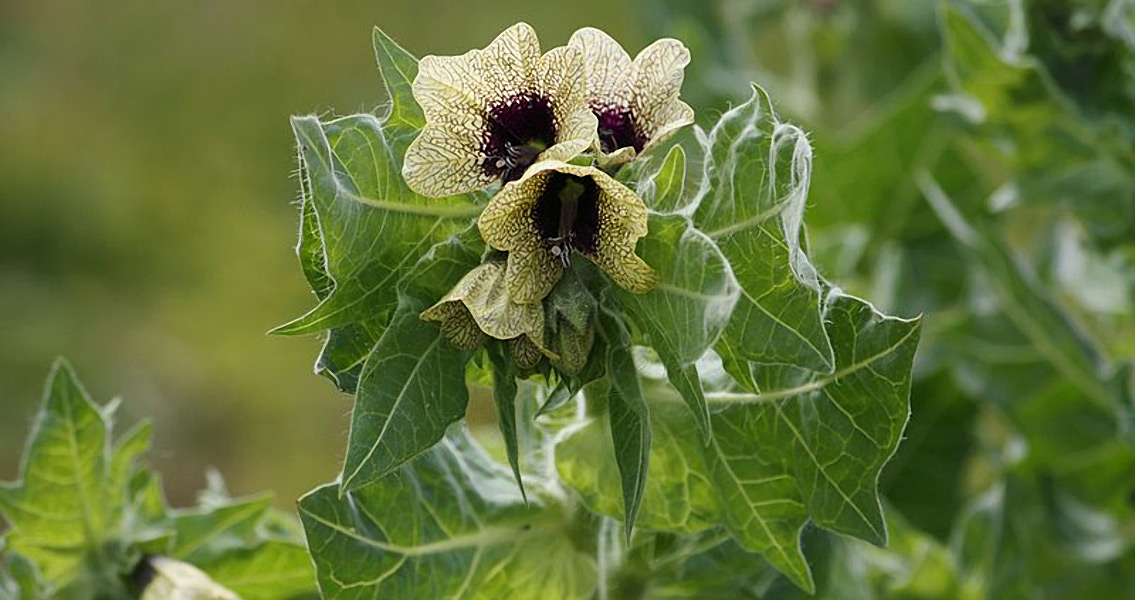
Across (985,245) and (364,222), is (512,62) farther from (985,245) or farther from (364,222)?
(985,245)

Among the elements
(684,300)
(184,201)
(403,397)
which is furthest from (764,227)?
(184,201)

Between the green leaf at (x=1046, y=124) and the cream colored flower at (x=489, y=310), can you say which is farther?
the green leaf at (x=1046, y=124)

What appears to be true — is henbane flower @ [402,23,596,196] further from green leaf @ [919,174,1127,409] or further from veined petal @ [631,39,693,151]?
green leaf @ [919,174,1127,409]

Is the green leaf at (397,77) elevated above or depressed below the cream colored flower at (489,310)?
above

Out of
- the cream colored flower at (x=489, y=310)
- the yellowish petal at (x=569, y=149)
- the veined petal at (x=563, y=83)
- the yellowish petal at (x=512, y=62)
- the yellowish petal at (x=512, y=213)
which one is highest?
the yellowish petal at (x=512, y=62)

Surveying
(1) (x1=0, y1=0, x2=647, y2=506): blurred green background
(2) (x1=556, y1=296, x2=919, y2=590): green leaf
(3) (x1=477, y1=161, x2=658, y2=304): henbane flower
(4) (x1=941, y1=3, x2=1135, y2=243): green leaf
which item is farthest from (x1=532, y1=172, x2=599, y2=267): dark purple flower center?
(1) (x1=0, y1=0, x2=647, y2=506): blurred green background

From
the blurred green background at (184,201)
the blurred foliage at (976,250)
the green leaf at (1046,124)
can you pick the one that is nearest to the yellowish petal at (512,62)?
the blurred foliage at (976,250)

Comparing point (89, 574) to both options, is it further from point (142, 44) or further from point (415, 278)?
point (142, 44)

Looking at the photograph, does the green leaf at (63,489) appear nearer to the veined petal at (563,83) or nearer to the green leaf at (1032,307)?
the veined petal at (563,83)
